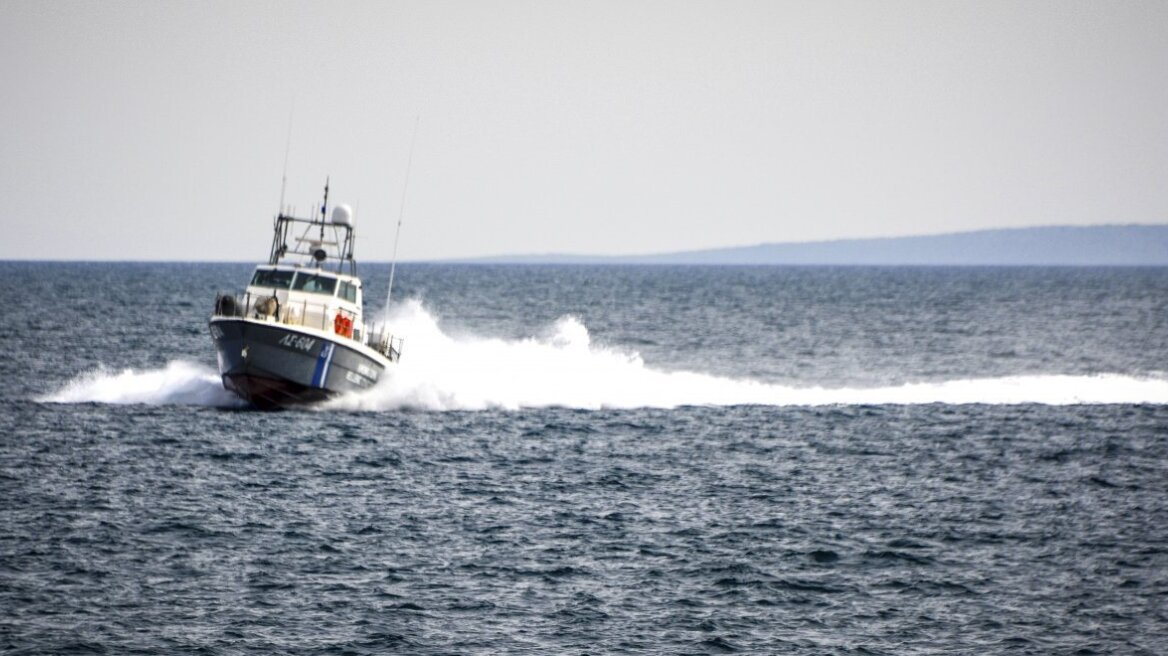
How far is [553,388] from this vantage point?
46750 millimetres

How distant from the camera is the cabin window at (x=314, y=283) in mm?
39250

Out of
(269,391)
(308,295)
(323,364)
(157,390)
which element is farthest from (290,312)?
(157,390)

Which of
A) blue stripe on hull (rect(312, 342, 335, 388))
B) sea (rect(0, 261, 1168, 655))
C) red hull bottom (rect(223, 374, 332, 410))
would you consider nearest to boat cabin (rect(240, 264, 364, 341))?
blue stripe on hull (rect(312, 342, 335, 388))

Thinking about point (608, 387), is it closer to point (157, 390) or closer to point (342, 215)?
point (342, 215)

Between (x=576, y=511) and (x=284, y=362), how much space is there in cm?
1253

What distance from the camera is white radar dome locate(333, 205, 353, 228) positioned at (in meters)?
41.3

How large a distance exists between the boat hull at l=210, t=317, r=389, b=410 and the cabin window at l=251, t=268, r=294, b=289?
7.58ft

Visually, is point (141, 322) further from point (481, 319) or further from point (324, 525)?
point (324, 525)

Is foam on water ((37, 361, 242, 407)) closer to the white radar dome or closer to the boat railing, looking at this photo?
the boat railing

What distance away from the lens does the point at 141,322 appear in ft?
275

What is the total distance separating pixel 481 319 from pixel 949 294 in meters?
79.3

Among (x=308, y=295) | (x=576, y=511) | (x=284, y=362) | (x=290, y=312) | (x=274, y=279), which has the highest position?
(x=274, y=279)

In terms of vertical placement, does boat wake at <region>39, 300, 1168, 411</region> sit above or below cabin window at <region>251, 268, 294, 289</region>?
below

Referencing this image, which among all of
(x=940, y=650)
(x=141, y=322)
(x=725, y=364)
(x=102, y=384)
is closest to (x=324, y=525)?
(x=940, y=650)
